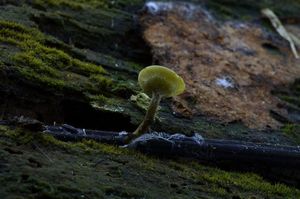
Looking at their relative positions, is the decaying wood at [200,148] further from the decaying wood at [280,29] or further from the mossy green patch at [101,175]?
the decaying wood at [280,29]

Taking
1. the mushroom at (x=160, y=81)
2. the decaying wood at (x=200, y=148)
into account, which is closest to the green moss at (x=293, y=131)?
the decaying wood at (x=200, y=148)

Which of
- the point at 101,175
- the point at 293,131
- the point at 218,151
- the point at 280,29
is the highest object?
the point at 280,29

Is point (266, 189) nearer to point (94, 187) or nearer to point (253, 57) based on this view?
point (94, 187)

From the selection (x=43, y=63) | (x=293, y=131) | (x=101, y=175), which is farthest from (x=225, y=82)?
(x=101, y=175)

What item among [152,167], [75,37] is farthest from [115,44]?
[152,167]

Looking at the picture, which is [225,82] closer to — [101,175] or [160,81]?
[160,81]

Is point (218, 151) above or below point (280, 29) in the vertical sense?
below
